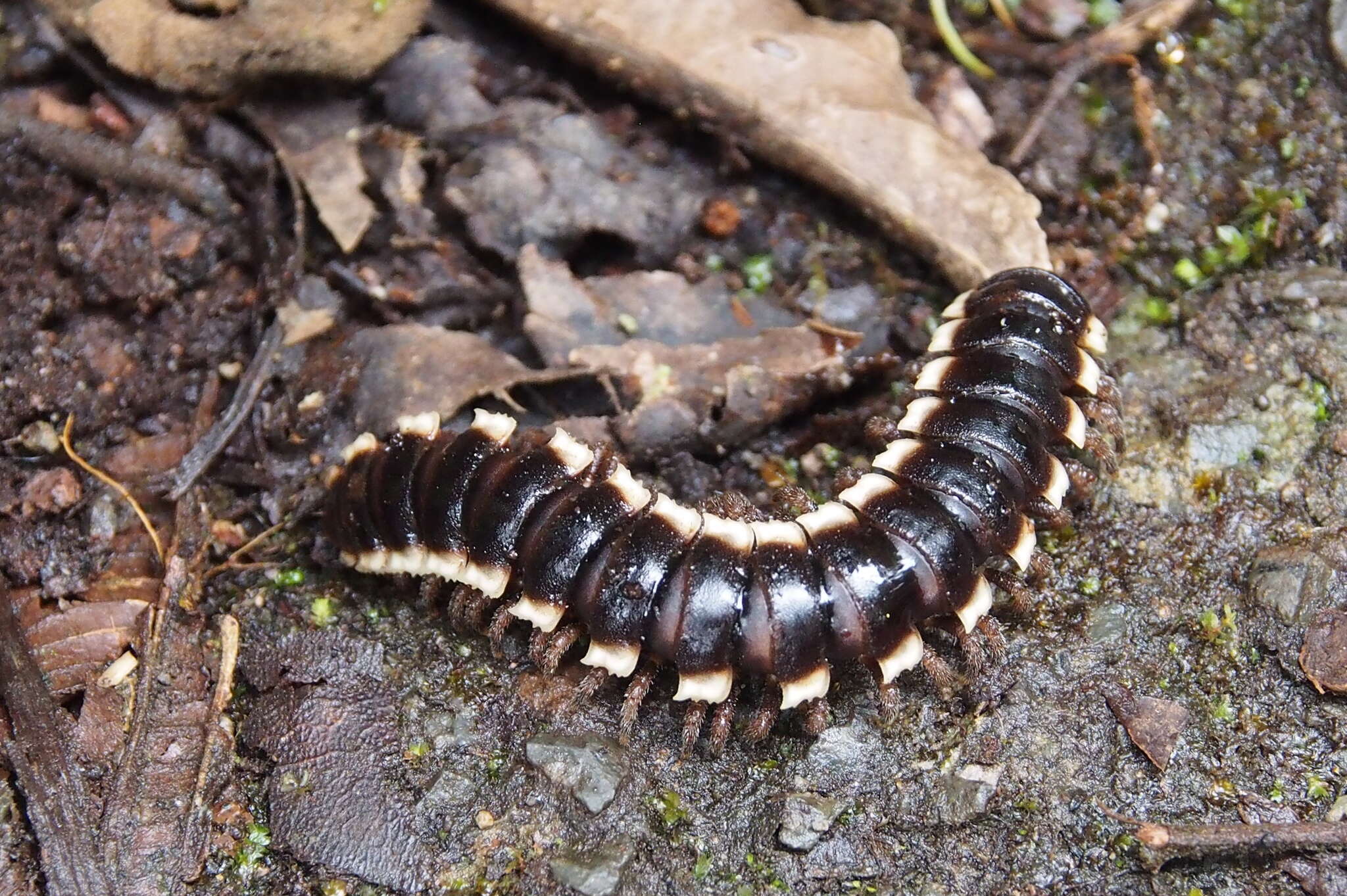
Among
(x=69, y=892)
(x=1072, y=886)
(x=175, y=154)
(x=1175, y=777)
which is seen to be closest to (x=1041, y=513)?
(x=1175, y=777)

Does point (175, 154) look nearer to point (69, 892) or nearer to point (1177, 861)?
point (69, 892)

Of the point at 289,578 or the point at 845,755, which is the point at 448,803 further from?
the point at 845,755

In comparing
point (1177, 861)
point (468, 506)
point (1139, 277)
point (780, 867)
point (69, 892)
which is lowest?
point (69, 892)

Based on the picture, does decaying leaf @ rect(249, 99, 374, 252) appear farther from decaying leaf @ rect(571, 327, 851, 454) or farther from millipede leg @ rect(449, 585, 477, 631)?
millipede leg @ rect(449, 585, 477, 631)

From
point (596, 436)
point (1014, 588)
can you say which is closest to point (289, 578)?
point (596, 436)

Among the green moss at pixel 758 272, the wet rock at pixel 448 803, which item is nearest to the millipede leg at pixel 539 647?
the wet rock at pixel 448 803

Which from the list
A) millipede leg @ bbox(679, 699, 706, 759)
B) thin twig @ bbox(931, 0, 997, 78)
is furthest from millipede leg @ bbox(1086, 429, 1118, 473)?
thin twig @ bbox(931, 0, 997, 78)
